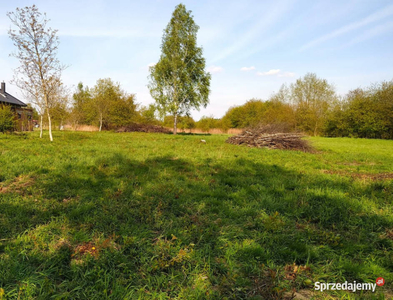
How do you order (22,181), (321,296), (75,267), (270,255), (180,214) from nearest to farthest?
(321,296)
(75,267)
(270,255)
(180,214)
(22,181)

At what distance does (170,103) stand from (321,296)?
2927 cm

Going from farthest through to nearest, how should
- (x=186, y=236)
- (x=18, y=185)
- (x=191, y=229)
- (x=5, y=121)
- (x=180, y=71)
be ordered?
1. (x=180, y=71)
2. (x=5, y=121)
3. (x=18, y=185)
4. (x=191, y=229)
5. (x=186, y=236)

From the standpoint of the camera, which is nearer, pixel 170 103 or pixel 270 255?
pixel 270 255

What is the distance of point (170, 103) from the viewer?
1175 inches

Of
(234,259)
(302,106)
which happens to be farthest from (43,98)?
(302,106)

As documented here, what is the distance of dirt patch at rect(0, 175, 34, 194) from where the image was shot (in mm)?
4603

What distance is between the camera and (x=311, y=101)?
42.6 meters

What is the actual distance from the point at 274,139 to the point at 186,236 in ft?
41.1

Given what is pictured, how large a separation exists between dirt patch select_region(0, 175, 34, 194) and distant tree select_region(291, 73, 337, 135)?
1581 inches

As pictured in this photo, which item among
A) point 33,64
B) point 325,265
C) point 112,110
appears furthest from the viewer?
point 112,110

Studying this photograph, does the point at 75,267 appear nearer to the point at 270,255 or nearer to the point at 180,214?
the point at 180,214

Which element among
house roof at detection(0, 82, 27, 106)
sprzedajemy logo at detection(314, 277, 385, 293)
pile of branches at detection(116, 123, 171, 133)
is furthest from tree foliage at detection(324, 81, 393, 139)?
house roof at detection(0, 82, 27, 106)

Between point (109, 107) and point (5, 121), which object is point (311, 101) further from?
point (5, 121)

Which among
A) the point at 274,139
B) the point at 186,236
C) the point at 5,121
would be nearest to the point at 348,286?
the point at 186,236
